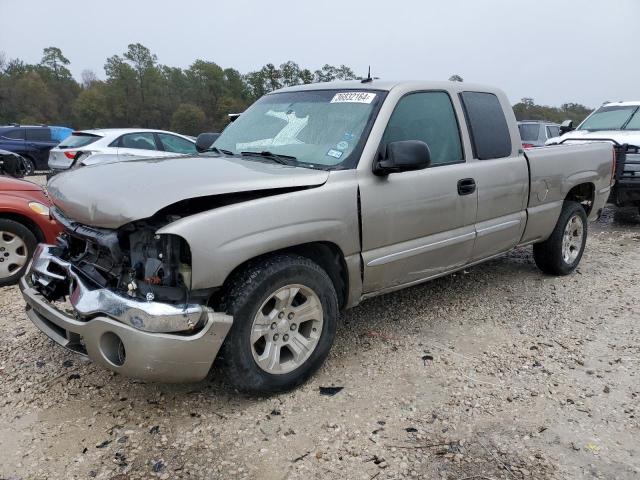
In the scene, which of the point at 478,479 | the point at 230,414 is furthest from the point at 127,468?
the point at 478,479

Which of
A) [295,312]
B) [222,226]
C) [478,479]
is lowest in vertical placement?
[478,479]

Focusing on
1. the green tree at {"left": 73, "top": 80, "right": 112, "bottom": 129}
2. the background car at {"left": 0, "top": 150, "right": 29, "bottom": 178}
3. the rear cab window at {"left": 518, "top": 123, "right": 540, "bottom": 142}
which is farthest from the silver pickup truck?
the green tree at {"left": 73, "top": 80, "right": 112, "bottom": 129}

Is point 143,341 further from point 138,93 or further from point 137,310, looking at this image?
point 138,93

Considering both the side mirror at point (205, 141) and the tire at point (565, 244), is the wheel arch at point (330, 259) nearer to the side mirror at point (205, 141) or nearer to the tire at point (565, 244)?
the side mirror at point (205, 141)

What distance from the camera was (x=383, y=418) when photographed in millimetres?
2816

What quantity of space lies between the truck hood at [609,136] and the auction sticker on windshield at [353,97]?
20.0ft

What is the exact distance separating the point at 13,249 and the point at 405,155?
3.77 meters

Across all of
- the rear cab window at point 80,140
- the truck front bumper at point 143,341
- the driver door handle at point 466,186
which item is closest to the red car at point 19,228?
the truck front bumper at point 143,341

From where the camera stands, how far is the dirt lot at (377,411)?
2.45 meters

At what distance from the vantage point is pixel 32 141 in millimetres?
16062

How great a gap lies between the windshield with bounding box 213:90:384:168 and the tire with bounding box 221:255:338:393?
2.58 ft

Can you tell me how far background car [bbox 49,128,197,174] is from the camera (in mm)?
9727

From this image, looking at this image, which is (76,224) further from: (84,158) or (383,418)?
(84,158)

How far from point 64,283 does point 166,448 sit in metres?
1.20
